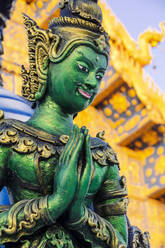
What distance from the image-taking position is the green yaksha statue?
0.65m

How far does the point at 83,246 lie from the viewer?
28.0 inches

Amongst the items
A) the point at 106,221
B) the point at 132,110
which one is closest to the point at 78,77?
the point at 106,221

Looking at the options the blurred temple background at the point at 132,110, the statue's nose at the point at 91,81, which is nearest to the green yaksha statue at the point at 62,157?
the statue's nose at the point at 91,81

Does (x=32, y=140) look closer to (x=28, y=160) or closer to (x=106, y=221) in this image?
(x=28, y=160)

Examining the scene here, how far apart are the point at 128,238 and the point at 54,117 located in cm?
23

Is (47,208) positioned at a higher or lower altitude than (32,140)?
lower

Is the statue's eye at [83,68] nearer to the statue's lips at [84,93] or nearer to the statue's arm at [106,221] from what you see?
the statue's lips at [84,93]

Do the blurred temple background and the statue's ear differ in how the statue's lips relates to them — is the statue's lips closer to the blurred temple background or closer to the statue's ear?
the statue's ear

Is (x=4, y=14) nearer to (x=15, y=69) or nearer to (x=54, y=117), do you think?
(x=54, y=117)

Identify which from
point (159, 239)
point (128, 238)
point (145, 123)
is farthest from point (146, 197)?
point (128, 238)

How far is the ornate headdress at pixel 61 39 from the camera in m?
0.77

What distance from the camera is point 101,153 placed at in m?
0.76

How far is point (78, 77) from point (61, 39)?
8cm

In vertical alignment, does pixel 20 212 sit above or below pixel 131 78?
below
